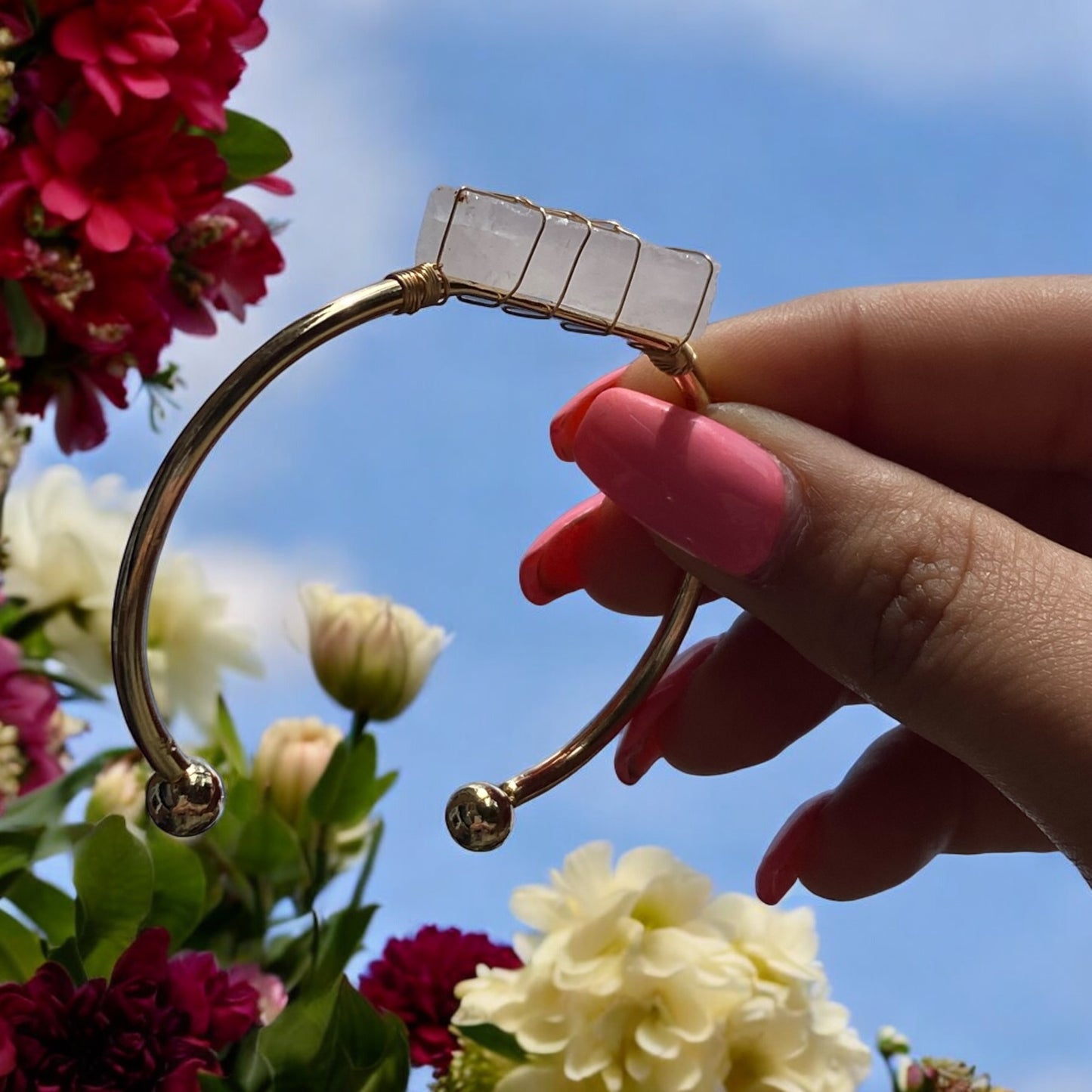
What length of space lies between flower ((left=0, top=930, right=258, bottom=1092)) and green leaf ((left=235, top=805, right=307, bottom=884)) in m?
0.13

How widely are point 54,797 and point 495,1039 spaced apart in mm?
244

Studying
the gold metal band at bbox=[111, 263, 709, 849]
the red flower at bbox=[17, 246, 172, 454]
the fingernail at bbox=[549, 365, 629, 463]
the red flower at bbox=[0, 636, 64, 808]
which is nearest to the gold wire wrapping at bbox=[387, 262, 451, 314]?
the gold metal band at bbox=[111, 263, 709, 849]

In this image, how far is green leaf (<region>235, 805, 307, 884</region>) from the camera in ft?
2.18

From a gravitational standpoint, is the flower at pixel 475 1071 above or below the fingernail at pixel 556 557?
below

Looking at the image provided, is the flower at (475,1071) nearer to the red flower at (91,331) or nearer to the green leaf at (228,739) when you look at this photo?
the green leaf at (228,739)

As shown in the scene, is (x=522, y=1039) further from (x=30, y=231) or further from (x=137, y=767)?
(x=30, y=231)

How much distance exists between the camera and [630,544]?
0.66 meters

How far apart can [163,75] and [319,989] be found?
0.40m

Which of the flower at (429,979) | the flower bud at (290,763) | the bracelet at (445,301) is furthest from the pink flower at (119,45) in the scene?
the flower at (429,979)

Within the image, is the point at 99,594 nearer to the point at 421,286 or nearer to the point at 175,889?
the point at 175,889

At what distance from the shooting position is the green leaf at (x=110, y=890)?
524 mm

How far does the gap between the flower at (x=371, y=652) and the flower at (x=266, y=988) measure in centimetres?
15

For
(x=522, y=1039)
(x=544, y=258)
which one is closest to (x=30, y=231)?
(x=544, y=258)

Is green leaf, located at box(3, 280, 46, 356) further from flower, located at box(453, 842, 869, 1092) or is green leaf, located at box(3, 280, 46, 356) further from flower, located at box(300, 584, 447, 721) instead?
flower, located at box(453, 842, 869, 1092)
